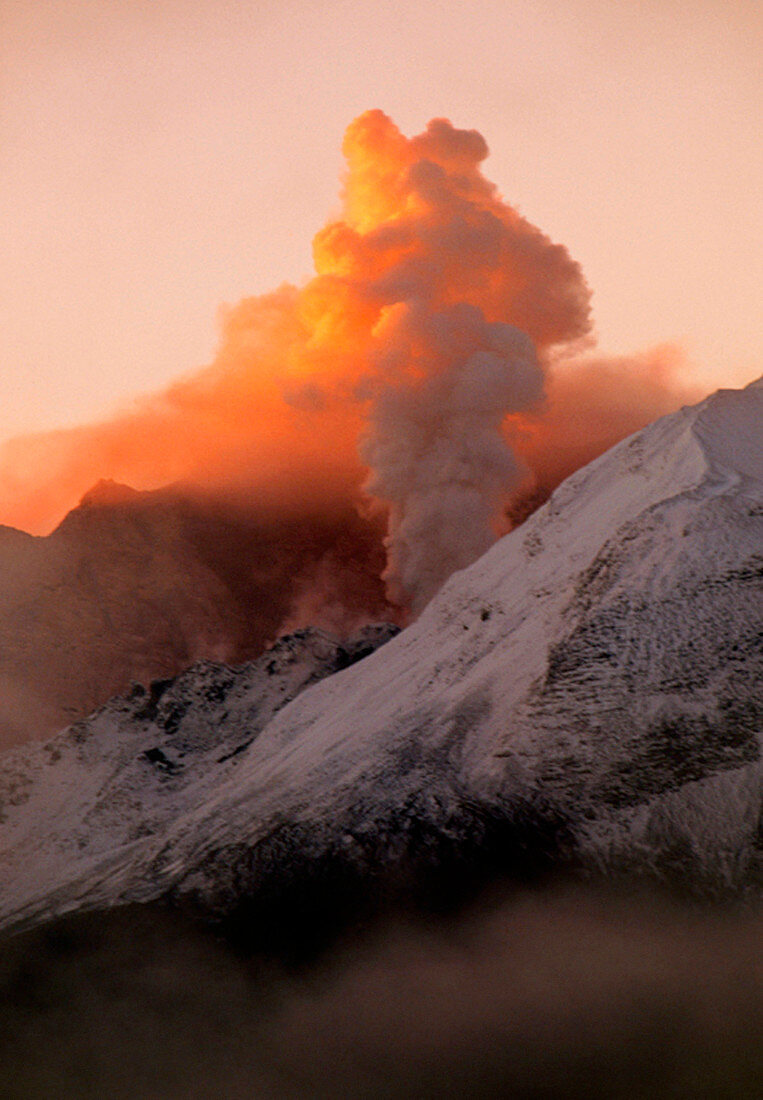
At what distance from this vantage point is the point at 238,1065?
4950 cm

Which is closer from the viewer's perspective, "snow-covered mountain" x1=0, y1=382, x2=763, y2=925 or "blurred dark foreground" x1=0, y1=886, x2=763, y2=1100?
"blurred dark foreground" x1=0, y1=886, x2=763, y2=1100

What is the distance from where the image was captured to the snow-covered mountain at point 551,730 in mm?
58750

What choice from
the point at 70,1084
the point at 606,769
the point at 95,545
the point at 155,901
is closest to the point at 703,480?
the point at 606,769

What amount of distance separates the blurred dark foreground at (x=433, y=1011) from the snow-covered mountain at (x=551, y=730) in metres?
3.43

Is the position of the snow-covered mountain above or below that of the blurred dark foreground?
above

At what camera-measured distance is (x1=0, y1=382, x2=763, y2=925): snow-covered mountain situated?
193ft

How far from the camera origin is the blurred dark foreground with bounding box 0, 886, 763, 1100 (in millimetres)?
47250

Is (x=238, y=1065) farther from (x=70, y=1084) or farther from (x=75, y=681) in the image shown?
(x=75, y=681)

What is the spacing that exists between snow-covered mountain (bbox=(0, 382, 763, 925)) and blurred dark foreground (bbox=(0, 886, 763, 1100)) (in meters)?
3.43

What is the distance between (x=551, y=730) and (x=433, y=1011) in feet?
61.8

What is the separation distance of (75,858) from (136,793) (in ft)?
50.5

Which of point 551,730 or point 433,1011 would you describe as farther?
point 551,730

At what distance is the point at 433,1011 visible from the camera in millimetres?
50625

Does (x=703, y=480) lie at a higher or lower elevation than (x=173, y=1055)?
higher
